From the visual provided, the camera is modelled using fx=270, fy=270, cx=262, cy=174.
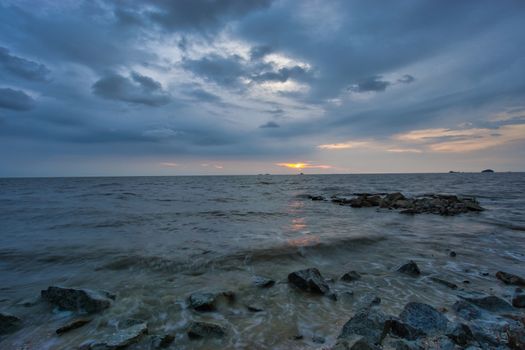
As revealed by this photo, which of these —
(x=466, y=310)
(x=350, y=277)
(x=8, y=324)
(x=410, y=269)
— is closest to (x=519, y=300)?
(x=466, y=310)

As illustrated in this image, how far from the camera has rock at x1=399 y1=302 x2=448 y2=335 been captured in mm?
4582

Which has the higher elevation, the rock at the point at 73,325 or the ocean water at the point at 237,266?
the rock at the point at 73,325

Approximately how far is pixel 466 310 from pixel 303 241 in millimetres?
6570

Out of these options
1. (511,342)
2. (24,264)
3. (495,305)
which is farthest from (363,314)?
(24,264)

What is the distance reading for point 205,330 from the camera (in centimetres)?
464

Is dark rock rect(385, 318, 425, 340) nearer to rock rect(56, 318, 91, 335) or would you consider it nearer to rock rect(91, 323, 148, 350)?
rock rect(91, 323, 148, 350)

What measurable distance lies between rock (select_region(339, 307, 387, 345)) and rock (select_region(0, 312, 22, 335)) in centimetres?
588

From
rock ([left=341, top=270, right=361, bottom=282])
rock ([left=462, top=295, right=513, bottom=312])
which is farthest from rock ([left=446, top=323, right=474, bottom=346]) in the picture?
rock ([left=341, top=270, right=361, bottom=282])

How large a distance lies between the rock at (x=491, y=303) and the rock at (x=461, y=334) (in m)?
1.49

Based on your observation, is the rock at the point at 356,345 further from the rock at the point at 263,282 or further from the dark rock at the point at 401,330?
the rock at the point at 263,282

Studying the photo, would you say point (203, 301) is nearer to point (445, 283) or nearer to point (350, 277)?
point (350, 277)

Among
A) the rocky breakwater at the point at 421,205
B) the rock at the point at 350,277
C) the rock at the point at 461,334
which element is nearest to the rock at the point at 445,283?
the rock at the point at 350,277

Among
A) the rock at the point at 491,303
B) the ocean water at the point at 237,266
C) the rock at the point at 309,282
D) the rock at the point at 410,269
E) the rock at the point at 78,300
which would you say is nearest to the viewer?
the ocean water at the point at 237,266

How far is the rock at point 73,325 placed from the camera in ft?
15.7
